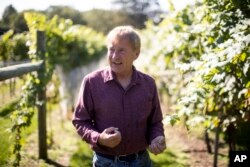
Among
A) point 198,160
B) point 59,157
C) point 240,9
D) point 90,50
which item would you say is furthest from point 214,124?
point 90,50

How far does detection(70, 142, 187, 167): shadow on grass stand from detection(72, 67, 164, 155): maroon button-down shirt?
10.5 ft

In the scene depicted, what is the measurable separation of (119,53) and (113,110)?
401 mm

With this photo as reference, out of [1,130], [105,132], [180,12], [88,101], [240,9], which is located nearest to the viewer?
[105,132]

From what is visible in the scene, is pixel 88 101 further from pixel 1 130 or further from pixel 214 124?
pixel 214 124

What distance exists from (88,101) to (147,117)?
18.2 inches

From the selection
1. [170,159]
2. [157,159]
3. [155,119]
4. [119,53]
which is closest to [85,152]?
[157,159]

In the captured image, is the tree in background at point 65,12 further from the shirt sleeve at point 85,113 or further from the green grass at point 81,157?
the shirt sleeve at point 85,113

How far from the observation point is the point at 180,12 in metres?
5.82

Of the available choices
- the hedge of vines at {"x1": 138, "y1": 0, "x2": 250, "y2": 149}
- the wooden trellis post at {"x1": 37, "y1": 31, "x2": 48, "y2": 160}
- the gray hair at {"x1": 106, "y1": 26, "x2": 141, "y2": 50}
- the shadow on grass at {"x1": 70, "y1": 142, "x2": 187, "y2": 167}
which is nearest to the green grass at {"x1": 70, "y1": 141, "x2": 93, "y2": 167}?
the shadow on grass at {"x1": 70, "y1": 142, "x2": 187, "y2": 167}

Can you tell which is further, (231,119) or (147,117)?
(231,119)

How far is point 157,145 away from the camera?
8.58 feet

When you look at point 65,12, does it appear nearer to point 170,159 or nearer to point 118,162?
point 170,159

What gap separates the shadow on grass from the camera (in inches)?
234

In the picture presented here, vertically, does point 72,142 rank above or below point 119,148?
below
